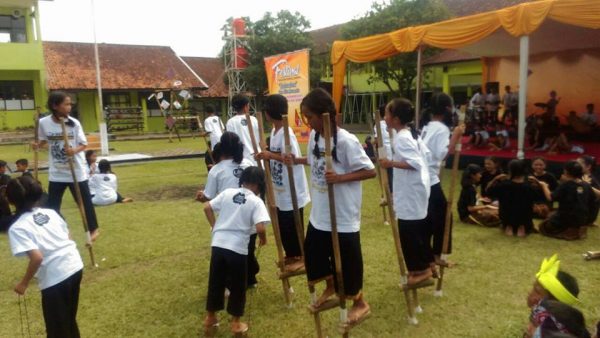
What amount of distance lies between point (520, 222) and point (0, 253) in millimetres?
6341

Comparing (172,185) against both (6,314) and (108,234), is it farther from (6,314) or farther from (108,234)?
(6,314)

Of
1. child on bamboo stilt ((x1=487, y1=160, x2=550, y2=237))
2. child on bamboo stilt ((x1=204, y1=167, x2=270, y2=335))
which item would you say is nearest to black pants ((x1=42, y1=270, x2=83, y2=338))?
child on bamboo stilt ((x1=204, y1=167, x2=270, y2=335))

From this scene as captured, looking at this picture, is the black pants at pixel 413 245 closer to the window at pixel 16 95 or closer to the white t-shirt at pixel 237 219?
the white t-shirt at pixel 237 219

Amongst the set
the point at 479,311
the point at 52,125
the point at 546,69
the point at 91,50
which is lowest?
the point at 479,311

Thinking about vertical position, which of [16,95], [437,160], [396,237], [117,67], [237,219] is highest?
[117,67]

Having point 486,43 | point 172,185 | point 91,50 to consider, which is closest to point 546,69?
point 486,43

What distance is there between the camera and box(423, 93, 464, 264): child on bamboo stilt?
454cm

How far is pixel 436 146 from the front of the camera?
4539 millimetres

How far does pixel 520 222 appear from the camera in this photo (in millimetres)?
5977

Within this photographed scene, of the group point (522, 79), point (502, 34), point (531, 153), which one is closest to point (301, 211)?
point (522, 79)

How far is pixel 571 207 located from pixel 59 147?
5.93 m

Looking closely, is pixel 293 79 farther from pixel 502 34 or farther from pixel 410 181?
pixel 410 181

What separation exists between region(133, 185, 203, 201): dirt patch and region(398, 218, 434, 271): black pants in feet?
19.0

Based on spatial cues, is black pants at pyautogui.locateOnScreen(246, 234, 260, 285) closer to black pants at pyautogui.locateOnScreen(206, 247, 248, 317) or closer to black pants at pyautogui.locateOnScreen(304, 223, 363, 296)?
black pants at pyautogui.locateOnScreen(206, 247, 248, 317)
